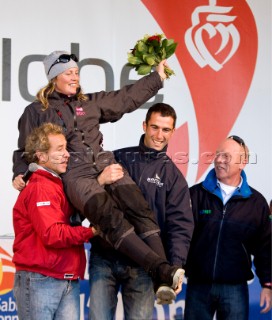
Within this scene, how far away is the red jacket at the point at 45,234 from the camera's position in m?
3.70

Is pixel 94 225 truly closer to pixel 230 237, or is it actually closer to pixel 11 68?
pixel 230 237

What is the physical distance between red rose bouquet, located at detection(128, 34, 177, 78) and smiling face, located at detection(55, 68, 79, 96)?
0.34 meters

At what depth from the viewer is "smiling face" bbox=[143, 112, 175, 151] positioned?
420 cm

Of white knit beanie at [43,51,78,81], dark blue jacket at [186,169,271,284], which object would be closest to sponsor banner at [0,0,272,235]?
white knit beanie at [43,51,78,81]

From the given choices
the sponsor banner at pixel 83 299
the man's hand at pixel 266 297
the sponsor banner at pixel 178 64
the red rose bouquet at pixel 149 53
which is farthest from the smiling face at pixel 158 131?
the sponsor banner at pixel 83 299

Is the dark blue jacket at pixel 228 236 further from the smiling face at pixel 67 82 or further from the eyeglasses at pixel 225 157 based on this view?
the smiling face at pixel 67 82

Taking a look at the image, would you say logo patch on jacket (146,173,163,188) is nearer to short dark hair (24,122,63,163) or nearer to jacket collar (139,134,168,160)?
jacket collar (139,134,168,160)

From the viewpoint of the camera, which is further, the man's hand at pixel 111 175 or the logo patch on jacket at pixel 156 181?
the logo patch on jacket at pixel 156 181

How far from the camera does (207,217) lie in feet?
14.5

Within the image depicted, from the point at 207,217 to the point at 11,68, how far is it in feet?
5.63

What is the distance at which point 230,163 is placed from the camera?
4.46m

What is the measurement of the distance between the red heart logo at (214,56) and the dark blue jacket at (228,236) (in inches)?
41.0

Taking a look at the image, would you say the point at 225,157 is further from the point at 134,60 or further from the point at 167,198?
the point at 134,60

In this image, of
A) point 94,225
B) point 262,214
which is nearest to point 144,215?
point 94,225
